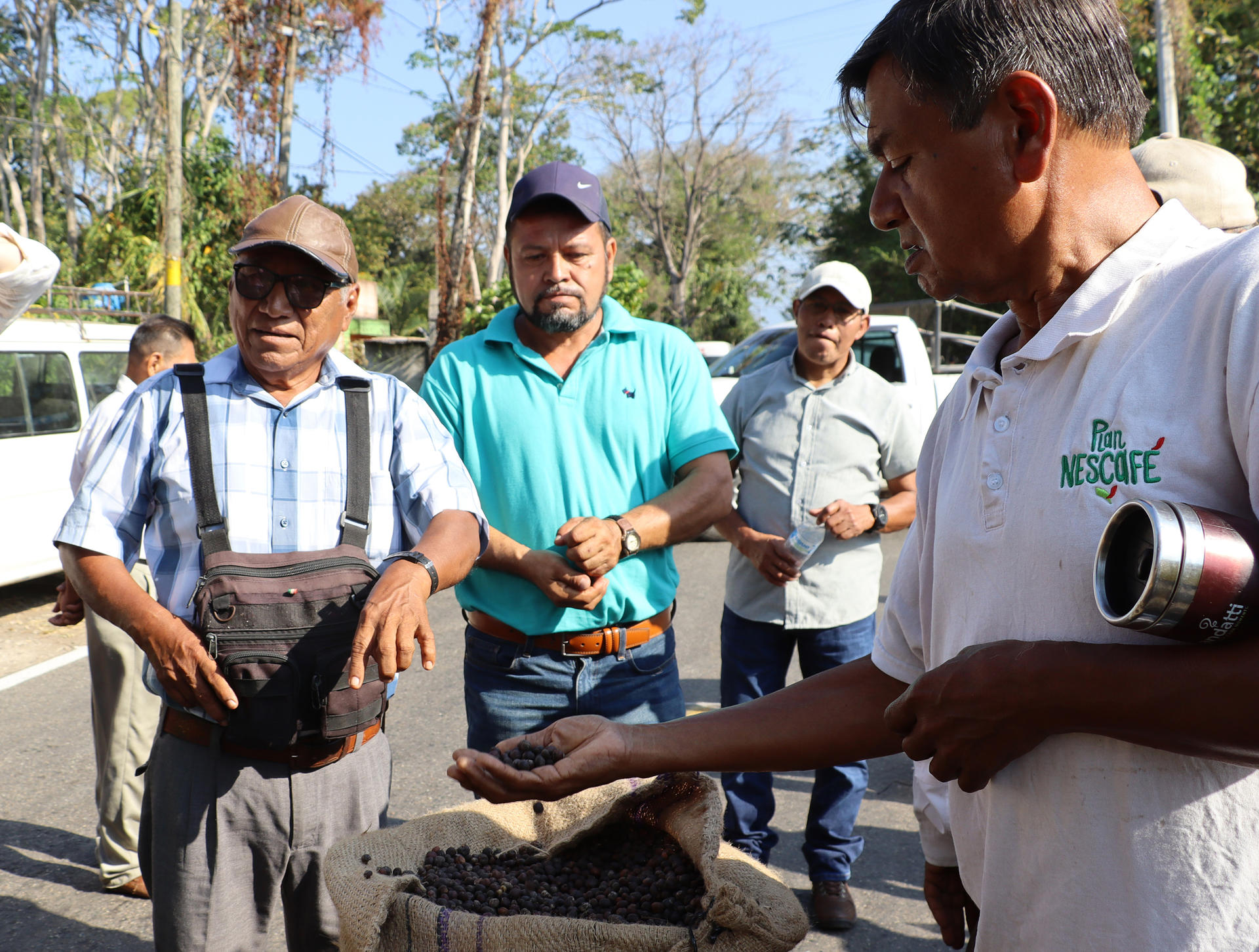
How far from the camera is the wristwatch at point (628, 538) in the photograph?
117 inches

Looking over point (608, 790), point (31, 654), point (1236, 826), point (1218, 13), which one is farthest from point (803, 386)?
point (1218, 13)

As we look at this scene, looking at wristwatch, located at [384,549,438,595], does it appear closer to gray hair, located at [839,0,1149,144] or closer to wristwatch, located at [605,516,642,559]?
wristwatch, located at [605,516,642,559]

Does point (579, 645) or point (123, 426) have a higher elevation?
point (123, 426)

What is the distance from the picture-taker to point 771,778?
3.84 meters

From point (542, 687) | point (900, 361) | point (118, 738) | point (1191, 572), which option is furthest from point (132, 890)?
point (900, 361)

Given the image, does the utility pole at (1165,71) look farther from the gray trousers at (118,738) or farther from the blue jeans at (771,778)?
the gray trousers at (118,738)

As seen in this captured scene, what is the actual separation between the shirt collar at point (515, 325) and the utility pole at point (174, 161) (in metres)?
Answer: 9.26

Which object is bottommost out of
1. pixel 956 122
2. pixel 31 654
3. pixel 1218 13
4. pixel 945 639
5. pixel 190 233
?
pixel 31 654

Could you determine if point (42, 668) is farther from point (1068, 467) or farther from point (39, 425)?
point (1068, 467)

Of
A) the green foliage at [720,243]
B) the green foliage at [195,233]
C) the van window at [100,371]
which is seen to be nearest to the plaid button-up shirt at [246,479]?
the van window at [100,371]

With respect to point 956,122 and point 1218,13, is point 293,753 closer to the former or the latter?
point 956,122

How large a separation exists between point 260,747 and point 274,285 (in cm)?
121

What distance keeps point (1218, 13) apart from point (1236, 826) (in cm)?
2122

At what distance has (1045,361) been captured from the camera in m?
1.32
